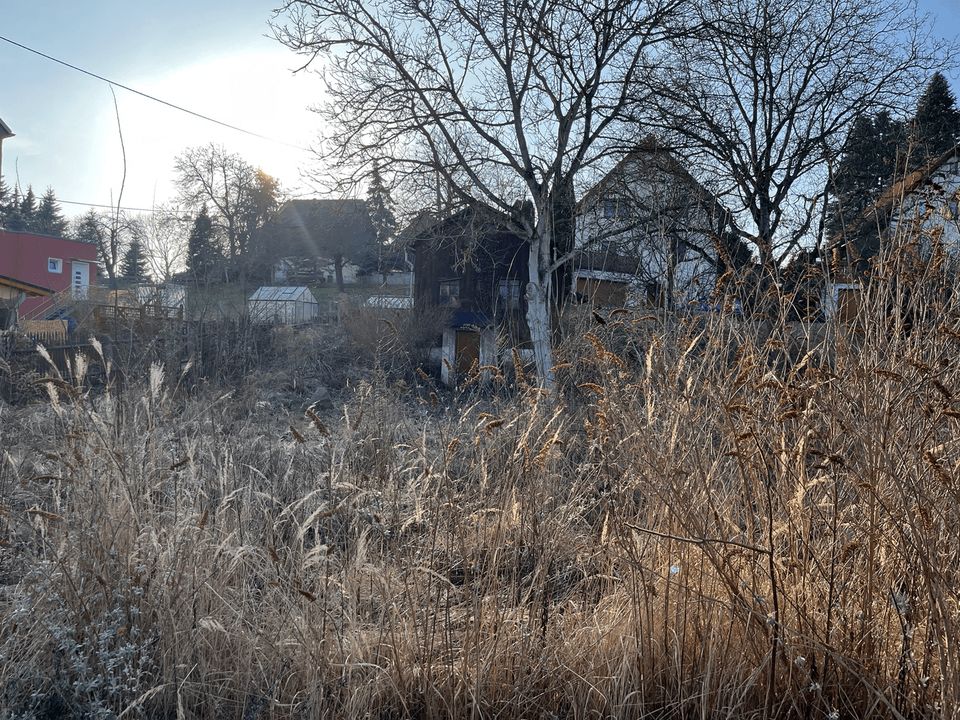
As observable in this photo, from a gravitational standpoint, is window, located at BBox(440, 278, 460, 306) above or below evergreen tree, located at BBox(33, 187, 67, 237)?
below

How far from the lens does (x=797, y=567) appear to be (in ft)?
7.47

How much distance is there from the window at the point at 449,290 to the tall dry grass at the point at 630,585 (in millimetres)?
20694

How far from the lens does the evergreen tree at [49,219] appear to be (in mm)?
47031

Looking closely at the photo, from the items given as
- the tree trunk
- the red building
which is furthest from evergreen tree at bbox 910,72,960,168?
the red building

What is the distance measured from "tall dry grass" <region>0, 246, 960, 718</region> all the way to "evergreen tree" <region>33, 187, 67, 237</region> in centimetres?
5080

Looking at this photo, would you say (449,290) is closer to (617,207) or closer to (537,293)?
(537,293)

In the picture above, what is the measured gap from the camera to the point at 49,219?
48906 mm

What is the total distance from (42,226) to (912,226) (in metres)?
54.0

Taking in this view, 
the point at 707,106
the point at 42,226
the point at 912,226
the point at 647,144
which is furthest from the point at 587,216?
the point at 42,226

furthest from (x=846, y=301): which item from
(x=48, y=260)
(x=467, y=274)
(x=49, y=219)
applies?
(x=49, y=219)

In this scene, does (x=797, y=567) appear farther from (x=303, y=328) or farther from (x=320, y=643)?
(x=303, y=328)

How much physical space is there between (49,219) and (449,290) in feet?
121

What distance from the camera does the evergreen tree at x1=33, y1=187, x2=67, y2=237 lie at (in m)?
47.0

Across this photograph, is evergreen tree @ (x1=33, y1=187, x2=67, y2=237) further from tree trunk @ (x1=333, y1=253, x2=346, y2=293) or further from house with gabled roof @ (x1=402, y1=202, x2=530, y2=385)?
house with gabled roof @ (x1=402, y1=202, x2=530, y2=385)
